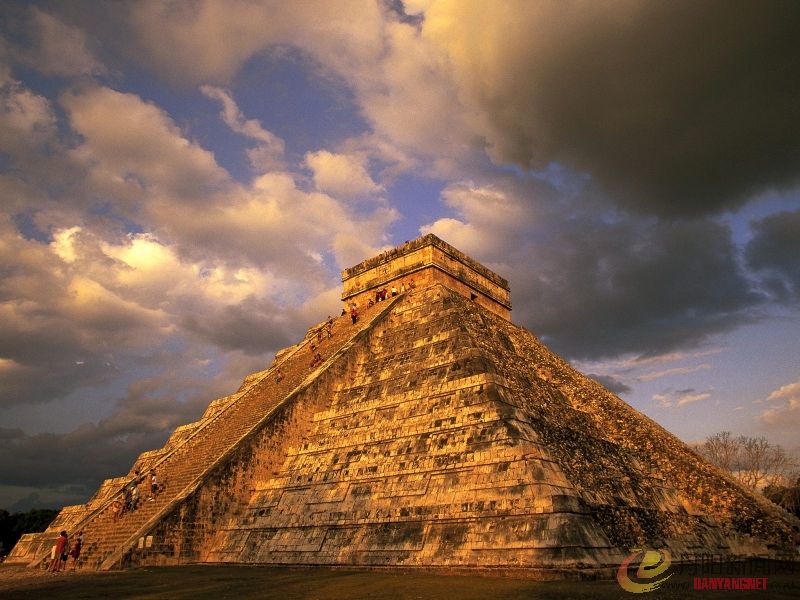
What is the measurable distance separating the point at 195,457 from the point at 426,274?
11.1 meters

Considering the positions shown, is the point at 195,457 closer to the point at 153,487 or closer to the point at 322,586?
the point at 153,487

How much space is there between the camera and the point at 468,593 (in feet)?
27.2

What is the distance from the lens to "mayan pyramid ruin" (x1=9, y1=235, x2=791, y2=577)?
10.7 meters

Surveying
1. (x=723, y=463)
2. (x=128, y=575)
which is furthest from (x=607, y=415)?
(x=723, y=463)

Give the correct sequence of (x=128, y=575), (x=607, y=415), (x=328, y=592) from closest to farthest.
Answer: (x=328, y=592) < (x=128, y=575) < (x=607, y=415)

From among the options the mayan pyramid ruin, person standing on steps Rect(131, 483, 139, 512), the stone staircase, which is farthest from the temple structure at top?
person standing on steps Rect(131, 483, 139, 512)

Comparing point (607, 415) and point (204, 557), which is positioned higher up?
point (607, 415)

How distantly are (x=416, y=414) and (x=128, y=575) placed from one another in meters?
6.87

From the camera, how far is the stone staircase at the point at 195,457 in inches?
528

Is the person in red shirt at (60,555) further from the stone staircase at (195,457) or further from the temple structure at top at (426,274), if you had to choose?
Answer: the temple structure at top at (426,274)

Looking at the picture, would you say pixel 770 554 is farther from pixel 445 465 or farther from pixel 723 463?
pixel 723 463

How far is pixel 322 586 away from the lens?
9.48m

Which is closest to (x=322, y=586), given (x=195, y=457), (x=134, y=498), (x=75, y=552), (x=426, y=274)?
(x=75, y=552)

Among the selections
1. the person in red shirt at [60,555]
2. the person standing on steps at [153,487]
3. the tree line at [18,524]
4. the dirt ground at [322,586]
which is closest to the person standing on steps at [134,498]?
the person standing on steps at [153,487]
